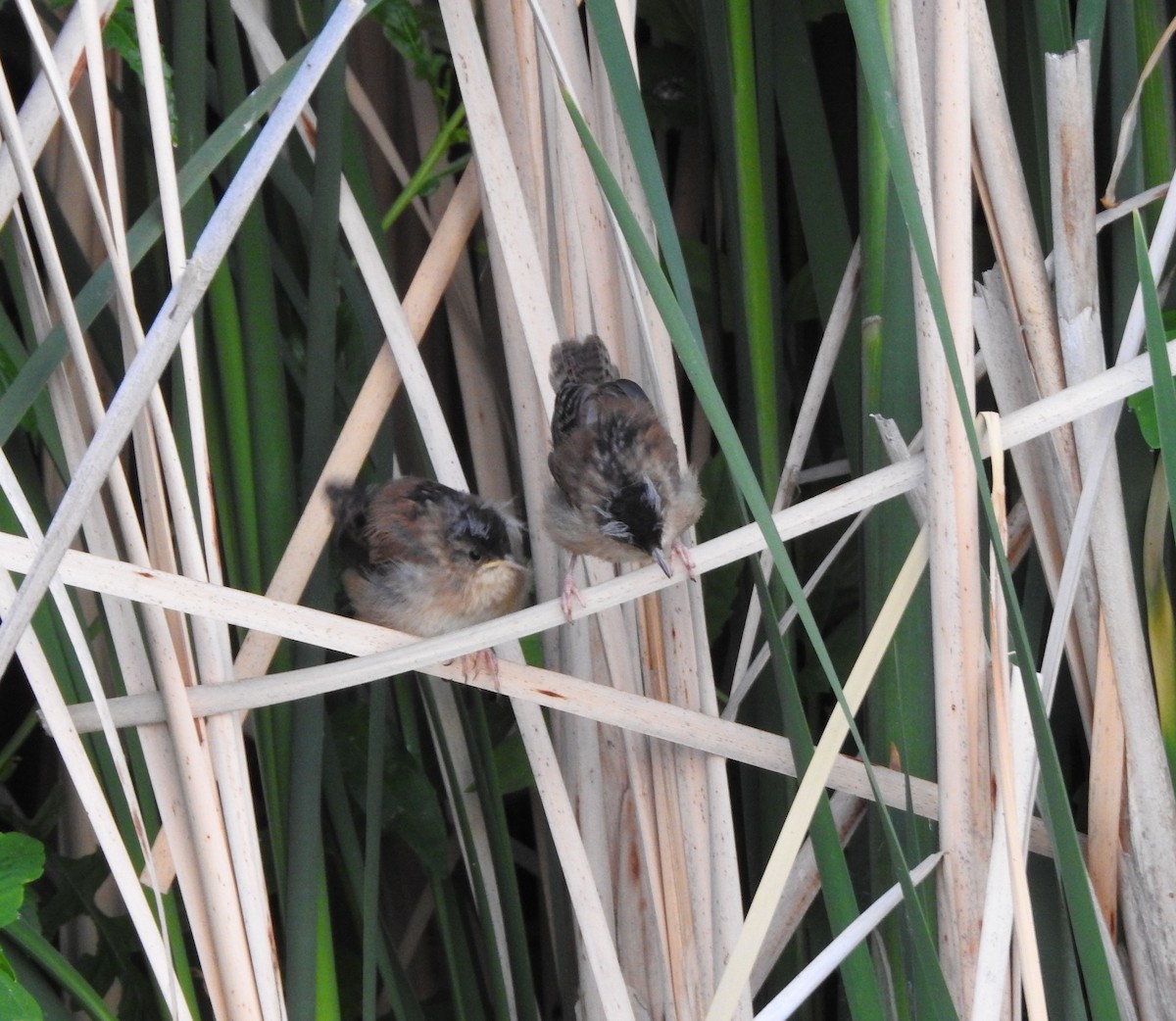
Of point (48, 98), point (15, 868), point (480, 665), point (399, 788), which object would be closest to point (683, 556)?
point (480, 665)

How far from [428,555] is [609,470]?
0.36 metres

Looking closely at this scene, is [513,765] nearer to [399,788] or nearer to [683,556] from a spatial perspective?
[399,788]

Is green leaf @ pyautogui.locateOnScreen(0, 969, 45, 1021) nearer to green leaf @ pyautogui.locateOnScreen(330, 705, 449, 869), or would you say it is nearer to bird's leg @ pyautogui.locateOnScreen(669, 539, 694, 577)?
green leaf @ pyautogui.locateOnScreen(330, 705, 449, 869)

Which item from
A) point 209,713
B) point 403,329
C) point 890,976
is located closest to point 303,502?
point 403,329

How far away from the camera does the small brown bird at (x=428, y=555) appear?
196 centimetres

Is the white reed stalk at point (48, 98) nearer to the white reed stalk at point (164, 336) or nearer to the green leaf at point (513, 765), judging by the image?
the white reed stalk at point (164, 336)

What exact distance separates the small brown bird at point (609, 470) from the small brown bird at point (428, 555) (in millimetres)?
156

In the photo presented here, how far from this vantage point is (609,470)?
1927mm

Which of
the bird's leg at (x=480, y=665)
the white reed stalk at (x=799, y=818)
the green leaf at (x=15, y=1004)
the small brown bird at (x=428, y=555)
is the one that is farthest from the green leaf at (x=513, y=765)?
the green leaf at (x=15, y=1004)

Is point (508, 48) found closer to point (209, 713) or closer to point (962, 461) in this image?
point (962, 461)

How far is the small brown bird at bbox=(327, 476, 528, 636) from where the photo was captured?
77.2 inches

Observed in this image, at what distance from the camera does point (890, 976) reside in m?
1.56

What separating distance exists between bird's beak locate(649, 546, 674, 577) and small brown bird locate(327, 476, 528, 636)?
0.35 metres

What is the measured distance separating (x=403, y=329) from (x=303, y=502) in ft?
1.05
